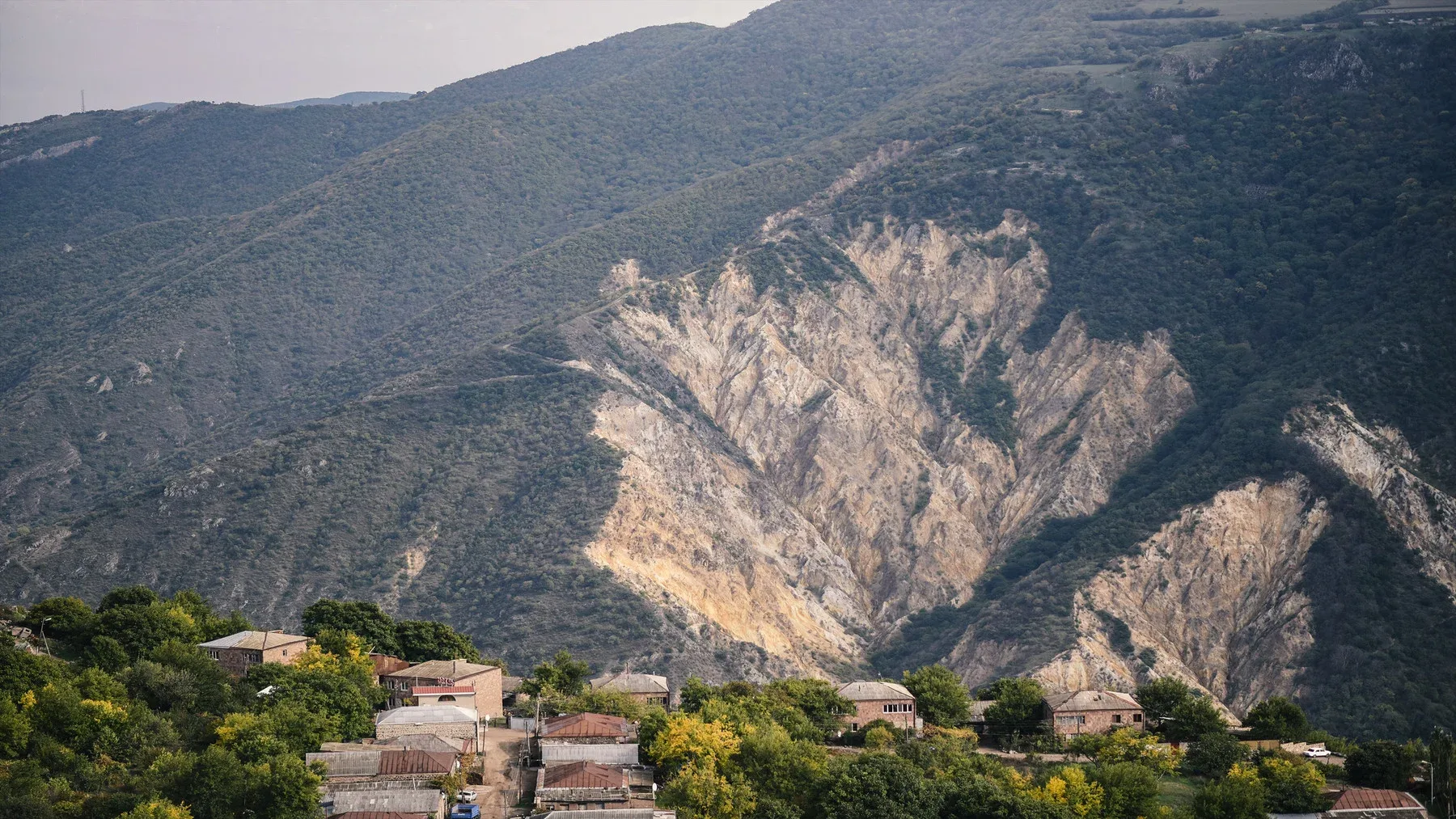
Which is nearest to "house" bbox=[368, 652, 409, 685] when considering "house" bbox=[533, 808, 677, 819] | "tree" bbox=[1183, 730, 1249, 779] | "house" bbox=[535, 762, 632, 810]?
"house" bbox=[535, 762, 632, 810]

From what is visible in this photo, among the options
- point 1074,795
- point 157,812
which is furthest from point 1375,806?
point 157,812

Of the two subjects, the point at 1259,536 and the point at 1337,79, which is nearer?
the point at 1259,536

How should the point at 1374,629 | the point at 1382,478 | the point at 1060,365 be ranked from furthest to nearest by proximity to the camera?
the point at 1060,365
the point at 1382,478
the point at 1374,629

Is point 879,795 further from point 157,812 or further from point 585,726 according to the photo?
point 157,812

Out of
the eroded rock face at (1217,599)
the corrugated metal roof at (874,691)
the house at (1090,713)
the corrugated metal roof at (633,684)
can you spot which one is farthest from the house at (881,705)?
the eroded rock face at (1217,599)

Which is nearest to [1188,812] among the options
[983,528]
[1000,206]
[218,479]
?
[983,528]

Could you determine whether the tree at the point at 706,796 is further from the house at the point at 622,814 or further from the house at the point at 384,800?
the house at the point at 384,800

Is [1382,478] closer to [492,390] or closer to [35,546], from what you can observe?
[492,390]
